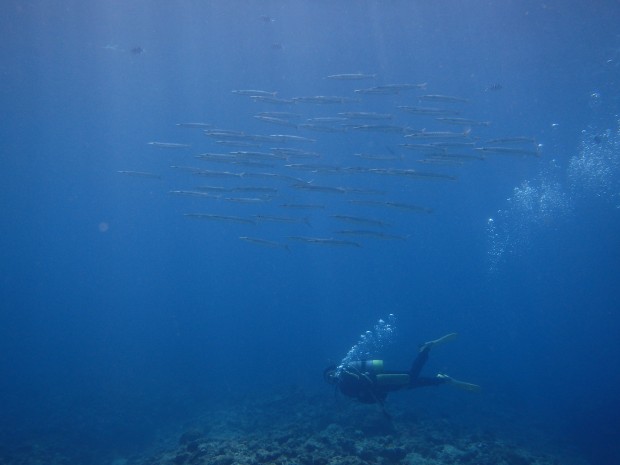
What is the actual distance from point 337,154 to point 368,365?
28391mm

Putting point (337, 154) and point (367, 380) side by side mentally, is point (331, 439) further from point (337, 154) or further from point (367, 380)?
point (337, 154)

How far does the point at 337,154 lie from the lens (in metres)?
35.3

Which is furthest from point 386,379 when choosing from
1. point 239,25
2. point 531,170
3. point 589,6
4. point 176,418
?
point 531,170

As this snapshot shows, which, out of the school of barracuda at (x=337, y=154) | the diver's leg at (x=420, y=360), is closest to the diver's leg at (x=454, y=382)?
the diver's leg at (x=420, y=360)

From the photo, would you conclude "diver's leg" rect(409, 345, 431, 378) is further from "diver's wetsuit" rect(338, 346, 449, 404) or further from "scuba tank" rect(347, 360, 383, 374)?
"scuba tank" rect(347, 360, 383, 374)

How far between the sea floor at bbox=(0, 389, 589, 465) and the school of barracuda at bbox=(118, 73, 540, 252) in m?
5.05

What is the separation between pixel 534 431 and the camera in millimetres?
14422

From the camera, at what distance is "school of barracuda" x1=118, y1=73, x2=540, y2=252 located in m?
12.6

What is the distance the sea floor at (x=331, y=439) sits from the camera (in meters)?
8.13

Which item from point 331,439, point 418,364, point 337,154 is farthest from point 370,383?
point 337,154

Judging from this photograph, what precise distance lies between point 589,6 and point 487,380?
61.9ft

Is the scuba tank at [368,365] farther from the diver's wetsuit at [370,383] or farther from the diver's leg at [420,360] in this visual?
the diver's leg at [420,360]

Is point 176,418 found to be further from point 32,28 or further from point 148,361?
point 32,28

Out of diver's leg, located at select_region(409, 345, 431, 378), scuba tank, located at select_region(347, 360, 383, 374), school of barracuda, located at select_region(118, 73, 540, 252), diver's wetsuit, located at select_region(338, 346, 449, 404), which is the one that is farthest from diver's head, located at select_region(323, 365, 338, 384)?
school of barracuda, located at select_region(118, 73, 540, 252)
